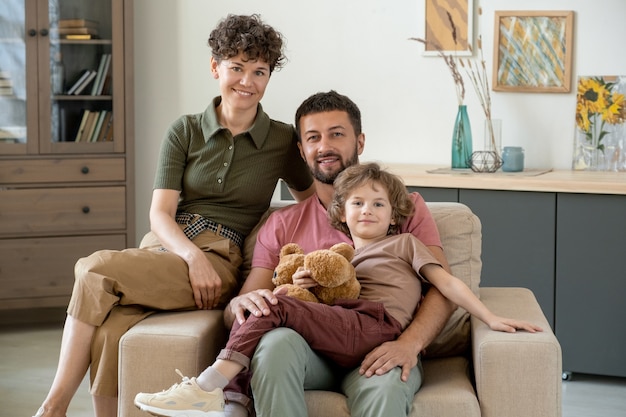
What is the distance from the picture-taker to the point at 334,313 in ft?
7.35

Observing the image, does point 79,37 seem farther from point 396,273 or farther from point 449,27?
point 396,273

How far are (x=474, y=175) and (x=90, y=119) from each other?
1.71m

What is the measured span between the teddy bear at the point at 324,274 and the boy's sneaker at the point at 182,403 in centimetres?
36

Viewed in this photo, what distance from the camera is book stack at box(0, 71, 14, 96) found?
Answer: 4168 millimetres

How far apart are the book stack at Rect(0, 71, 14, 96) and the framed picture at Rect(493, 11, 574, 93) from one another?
1997 millimetres

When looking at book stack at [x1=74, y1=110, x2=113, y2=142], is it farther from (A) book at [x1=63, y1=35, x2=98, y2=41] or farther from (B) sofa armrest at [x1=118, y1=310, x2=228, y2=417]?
(B) sofa armrest at [x1=118, y1=310, x2=228, y2=417]

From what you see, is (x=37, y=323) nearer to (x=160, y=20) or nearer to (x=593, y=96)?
(x=160, y=20)

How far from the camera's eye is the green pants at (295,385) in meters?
2.06

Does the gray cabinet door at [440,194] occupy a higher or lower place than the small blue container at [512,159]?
lower

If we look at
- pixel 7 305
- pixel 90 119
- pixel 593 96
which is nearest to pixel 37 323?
pixel 7 305

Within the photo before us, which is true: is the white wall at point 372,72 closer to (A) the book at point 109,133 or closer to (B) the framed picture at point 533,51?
(B) the framed picture at point 533,51

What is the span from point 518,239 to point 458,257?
1.01 meters

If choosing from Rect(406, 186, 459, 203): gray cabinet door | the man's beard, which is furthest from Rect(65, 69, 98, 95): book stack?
the man's beard

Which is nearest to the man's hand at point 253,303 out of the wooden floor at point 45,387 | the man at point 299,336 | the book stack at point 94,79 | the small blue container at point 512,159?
the man at point 299,336
